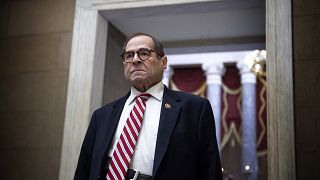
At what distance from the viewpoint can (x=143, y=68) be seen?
3.38 m

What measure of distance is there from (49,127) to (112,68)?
4.74ft

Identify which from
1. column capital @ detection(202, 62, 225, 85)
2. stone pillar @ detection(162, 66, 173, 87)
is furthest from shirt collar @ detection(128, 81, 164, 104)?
column capital @ detection(202, 62, 225, 85)

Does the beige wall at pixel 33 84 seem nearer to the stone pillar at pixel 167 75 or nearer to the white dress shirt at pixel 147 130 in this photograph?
the white dress shirt at pixel 147 130

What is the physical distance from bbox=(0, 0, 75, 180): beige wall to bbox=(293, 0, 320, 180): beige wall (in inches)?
107

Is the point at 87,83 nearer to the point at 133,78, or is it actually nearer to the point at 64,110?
the point at 64,110

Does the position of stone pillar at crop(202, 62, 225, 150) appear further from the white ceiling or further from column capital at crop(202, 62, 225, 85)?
the white ceiling

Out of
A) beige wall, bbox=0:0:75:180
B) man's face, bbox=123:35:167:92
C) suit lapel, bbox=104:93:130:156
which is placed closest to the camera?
suit lapel, bbox=104:93:130:156

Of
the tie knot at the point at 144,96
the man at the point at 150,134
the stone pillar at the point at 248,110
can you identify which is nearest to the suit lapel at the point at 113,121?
the man at the point at 150,134

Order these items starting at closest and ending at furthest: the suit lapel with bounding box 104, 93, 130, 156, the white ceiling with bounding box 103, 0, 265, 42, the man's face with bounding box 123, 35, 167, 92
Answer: the suit lapel with bounding box 104, 93, 130, 156
the man's face with bounding box 123, 35, 167, 92
the white ceiling with bounding box 103, 0, 265, 42

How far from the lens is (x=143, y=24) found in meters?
7.34

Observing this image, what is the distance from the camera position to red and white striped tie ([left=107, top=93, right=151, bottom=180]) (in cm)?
310

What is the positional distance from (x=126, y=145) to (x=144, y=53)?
0.71m

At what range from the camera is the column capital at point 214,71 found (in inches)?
557

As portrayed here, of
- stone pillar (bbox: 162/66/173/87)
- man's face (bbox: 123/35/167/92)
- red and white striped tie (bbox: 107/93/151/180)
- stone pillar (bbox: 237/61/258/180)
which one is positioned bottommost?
red and white striped tie (bbox: 107/93/151/180)
